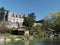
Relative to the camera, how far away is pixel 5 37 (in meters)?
50.5

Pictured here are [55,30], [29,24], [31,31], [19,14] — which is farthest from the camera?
[19,14]

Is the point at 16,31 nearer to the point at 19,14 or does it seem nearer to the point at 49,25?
the point at 49,25

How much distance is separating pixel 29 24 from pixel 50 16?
63.9ft

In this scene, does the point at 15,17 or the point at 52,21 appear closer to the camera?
the point at 52,21

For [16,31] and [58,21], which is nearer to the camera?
[16,31]

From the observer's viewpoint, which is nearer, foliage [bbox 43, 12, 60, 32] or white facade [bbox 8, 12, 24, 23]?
foliage [bbox 43, 12, 60, 32]

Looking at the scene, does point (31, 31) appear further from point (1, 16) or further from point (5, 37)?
point (1, 16)

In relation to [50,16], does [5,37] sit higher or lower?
lower

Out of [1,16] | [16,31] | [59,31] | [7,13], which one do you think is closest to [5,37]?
[16,31]

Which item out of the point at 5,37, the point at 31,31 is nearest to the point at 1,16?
the point at 31,31

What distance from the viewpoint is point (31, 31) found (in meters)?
74.4

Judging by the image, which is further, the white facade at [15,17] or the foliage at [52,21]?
the white facade at [15,17]

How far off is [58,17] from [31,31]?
2561 cm

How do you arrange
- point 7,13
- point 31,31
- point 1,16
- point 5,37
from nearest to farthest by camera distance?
point 5,37 < point 31,31 < point 1,16 < point 7,13
